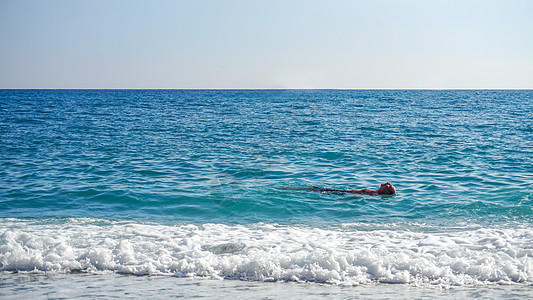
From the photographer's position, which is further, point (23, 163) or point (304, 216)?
point (23, 163)

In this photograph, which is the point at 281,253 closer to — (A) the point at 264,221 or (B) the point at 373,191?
(A) the point at 264,221

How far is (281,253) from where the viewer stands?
285 inches

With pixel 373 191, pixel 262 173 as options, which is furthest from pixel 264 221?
pixel 262 173

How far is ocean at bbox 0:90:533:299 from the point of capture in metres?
6.28

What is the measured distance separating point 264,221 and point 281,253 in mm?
2335

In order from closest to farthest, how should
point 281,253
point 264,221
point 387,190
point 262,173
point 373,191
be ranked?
point 281,253
point 264,221
point 387,190
point 373,191
point 262,173

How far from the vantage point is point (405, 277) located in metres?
6.34

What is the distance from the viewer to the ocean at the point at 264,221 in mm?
6281

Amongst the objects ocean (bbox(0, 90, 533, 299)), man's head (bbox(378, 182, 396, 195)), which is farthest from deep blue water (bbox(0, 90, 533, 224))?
man's head (bbox(378, 182, 396, 195))

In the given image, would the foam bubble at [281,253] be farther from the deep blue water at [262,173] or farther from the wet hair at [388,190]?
the wet hair at [388,190]

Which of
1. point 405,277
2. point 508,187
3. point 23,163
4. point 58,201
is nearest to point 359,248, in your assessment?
point 405,277

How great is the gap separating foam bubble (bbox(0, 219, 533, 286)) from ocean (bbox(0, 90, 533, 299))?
2cm

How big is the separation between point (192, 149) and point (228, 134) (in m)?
5.56

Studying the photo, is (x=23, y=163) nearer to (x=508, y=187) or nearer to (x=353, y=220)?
(x=353, y=220)
